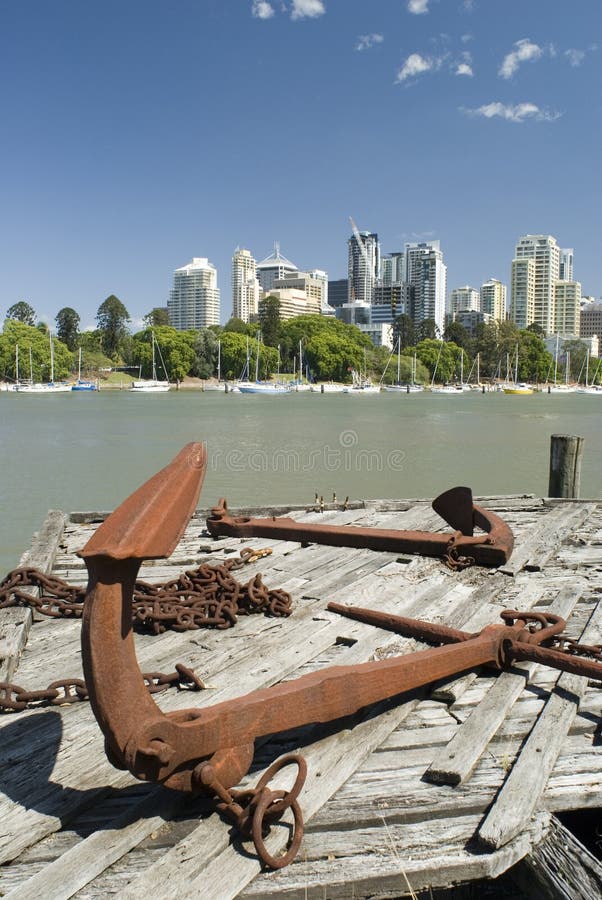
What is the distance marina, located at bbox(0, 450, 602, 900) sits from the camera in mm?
2219

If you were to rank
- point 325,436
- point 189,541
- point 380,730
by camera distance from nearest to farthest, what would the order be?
point 380,730, point 189,541, point 325,436

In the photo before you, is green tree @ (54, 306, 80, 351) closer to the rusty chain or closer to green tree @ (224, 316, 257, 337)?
green tree @ (224, 316, 257, 337)

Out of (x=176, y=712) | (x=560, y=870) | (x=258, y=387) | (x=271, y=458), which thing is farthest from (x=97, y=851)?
(x=258, y=387)

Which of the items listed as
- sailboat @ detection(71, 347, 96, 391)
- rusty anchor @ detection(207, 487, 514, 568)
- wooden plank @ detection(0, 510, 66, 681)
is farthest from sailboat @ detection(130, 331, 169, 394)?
rusty anchor @ detection(207, 487, 514, 568)

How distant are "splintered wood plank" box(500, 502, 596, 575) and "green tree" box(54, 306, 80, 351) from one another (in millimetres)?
113236

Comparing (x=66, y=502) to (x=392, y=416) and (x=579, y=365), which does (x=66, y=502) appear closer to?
(x=392, y=416)

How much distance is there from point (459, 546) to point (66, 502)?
1421 centimetres

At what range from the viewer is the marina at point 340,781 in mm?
2219

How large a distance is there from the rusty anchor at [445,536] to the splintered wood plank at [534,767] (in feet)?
6.19

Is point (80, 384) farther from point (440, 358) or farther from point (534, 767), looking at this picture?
point (534, 767)

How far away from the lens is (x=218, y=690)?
3.29 meters

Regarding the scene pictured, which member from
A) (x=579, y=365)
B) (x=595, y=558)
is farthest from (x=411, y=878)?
(x=579, y=365)

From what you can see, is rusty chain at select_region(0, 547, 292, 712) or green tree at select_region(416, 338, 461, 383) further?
green tree at select_region(416, 338, 461, 383)

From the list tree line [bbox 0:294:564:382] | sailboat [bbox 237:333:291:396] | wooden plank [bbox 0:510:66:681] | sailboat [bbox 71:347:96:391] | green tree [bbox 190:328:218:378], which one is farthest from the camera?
green tree [bbox 190:328:218:378]
